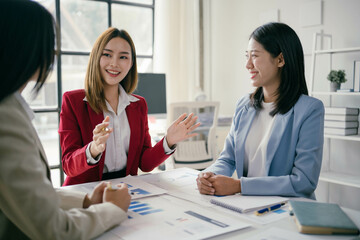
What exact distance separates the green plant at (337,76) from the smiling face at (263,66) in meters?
1.63

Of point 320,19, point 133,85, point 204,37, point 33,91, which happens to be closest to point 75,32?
point 204,37

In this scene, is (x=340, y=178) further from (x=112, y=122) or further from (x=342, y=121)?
(x=112, y=122)

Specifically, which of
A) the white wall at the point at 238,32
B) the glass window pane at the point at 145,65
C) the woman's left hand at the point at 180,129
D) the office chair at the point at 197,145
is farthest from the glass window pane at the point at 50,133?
the woman's left hand at the point at 180,129

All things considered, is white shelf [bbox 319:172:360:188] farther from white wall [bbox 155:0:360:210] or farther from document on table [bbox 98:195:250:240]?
document on table [bbox 98:195:250:240]

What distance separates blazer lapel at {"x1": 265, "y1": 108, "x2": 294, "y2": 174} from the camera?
1.43 metres

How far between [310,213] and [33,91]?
0.84 metres

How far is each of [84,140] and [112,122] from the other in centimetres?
17

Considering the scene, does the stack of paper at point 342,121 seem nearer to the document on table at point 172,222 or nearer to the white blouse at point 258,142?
the white blouse at point 258,142

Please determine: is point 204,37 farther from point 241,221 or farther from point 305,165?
point 241,221

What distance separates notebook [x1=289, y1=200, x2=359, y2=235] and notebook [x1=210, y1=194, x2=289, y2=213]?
0.42ft

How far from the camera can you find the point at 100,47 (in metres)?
1.77

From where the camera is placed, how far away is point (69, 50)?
3.89 metres

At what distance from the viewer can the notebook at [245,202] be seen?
42.9 inches

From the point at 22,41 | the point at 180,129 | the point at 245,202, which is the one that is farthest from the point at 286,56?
the point at 22,41
